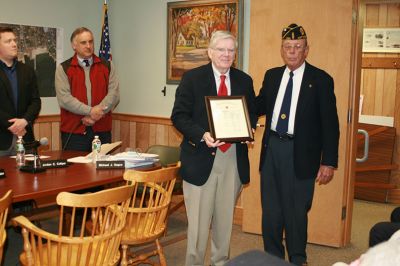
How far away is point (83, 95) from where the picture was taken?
453 cm

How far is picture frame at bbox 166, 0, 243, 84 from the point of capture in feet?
15.7

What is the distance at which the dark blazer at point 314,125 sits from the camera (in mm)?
3271

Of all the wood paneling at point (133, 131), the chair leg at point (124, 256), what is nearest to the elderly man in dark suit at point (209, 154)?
the chair leg at point (124, 256)

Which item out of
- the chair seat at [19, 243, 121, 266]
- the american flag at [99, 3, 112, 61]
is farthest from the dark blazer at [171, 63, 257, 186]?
the american flag at [99, 3, 112, 61]

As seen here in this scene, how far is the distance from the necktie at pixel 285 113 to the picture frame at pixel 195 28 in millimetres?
1498

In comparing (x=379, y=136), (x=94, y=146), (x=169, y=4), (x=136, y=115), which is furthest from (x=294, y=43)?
(x=379, y=136)

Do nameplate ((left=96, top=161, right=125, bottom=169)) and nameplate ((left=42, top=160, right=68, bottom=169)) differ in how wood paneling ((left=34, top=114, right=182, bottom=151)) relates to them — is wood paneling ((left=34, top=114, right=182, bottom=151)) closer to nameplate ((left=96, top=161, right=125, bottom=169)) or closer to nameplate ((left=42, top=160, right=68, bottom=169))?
nameplate ((left=96, top=161, right=125, bottom=169))

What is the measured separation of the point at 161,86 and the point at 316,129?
2.52m

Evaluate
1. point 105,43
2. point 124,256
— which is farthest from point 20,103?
point 124,256

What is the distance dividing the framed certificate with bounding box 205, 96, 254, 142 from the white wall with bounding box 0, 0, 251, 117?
242cm

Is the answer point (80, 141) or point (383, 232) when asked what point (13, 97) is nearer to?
point (80, 141)

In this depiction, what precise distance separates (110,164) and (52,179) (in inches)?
19.0

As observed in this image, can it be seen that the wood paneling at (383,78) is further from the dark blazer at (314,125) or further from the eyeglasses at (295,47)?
the eyeglasses at (295,47)

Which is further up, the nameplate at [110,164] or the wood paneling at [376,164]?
the nameplate at [110,164]
